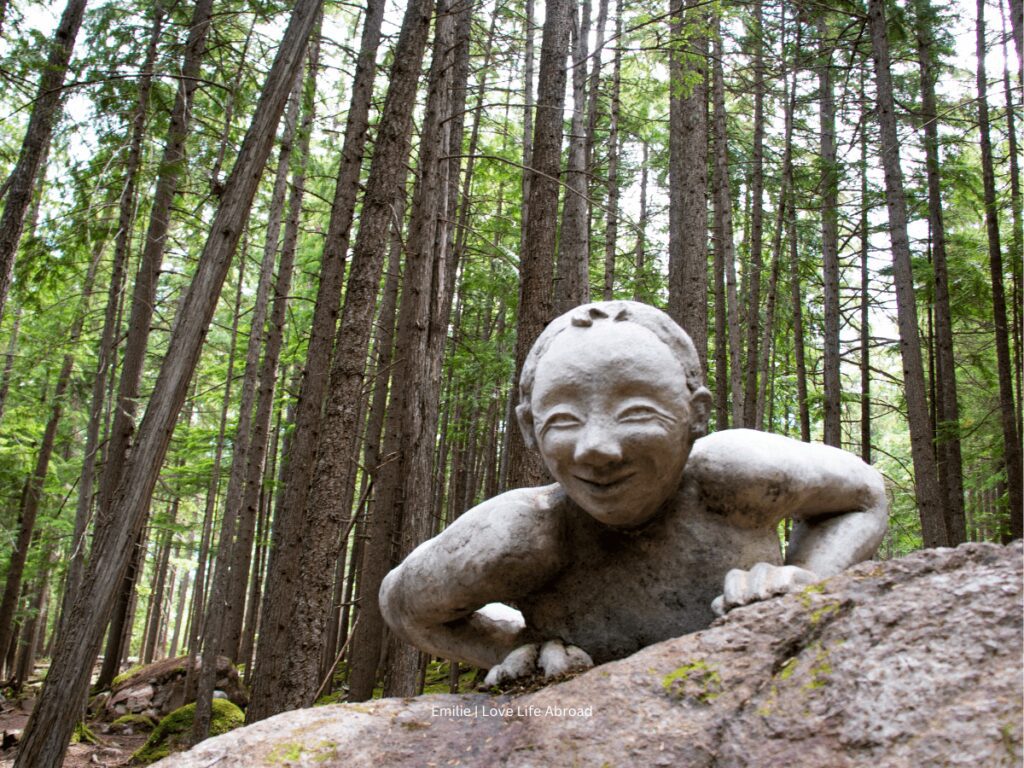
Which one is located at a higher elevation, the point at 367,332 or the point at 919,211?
the point at 919,211

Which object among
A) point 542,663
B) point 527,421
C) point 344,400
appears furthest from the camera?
point 344,400

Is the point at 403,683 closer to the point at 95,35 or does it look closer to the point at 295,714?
the point at 295,714

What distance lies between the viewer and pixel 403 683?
20.0ft

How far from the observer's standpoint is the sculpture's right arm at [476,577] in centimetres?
269

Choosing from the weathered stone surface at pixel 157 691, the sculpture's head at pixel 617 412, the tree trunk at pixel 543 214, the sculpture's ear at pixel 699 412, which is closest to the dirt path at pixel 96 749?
the weathered stone surface at pixel 157 691

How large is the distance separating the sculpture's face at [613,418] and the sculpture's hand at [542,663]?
0.44 meters

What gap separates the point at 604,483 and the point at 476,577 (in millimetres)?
545

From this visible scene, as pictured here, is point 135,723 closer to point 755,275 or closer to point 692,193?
point 692,193

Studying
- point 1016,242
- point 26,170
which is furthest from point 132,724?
point 1016,242

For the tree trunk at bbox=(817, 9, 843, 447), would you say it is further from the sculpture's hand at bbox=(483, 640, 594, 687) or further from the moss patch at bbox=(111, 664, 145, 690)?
the moss patch at bbox=(111, 664, 145, 690)

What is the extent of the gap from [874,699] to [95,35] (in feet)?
27.9

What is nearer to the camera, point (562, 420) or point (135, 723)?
point (562, 420)

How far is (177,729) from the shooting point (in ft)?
31.3

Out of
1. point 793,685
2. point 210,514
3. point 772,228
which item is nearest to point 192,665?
point 210,514
